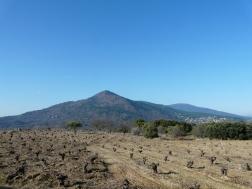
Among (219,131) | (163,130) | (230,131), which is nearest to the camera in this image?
(230,131)

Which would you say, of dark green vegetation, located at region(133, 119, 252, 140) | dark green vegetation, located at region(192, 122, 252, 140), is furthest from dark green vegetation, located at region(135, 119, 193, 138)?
dark green vegetation, located at region(192, 122, 252, 140)

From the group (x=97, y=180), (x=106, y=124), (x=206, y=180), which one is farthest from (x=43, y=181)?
(x=106, y=124)

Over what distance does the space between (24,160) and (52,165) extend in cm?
492

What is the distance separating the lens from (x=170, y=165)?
45.7m

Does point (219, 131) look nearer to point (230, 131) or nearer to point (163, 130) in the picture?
point (230, 131)

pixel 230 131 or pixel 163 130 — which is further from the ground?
pixel 163 130

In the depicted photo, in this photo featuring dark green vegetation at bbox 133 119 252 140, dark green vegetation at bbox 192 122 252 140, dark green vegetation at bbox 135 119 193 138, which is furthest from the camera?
dark green vegetation at bbox 192 122 252 140

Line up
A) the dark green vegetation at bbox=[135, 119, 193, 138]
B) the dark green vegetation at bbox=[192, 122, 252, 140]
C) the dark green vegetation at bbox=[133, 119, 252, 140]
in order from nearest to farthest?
the dark green vegetation at bbox=[135, 119, 193, 138] → the dark green vegetation at bbox=[133, 119, 252, 140] → the dark green vegetation at bbox=[192, 122, 252, 140]

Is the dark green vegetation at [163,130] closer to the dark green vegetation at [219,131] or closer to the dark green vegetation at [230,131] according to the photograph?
the dark green vegetation at [219,131]

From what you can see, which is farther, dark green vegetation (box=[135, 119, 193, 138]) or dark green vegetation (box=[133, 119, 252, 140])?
dark green vegetation (box=[133, 119, 252, 140])

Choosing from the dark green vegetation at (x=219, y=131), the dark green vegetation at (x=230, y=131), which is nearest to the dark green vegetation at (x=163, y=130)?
the dark green vegetation at (x=219, y=131)

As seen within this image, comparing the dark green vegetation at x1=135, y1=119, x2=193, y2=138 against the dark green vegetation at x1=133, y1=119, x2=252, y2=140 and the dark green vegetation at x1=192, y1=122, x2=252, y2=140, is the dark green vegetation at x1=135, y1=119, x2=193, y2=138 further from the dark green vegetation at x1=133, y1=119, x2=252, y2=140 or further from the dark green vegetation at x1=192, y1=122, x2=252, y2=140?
the dark green vegetation at x1=192, y1=122, x2=252, y2=140

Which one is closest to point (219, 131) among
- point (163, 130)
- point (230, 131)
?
point (230, 131)

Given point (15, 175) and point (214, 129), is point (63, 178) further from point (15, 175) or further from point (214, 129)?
point (214, 129)
